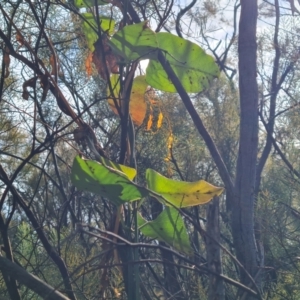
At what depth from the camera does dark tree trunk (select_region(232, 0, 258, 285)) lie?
1620 millimetres

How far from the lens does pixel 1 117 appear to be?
2562mm

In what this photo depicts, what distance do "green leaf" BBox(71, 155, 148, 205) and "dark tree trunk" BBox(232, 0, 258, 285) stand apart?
0.53m

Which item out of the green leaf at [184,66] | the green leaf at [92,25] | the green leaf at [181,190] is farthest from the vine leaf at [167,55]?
the green leaf at [181,190]

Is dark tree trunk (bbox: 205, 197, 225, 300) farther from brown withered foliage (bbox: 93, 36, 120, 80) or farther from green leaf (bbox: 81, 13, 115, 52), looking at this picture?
green leaf (bbox: 81, 13, 115, 52)

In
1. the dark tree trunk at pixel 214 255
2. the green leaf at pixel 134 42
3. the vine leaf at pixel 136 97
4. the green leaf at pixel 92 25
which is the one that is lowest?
the dark tree trunk at pixel 214 255

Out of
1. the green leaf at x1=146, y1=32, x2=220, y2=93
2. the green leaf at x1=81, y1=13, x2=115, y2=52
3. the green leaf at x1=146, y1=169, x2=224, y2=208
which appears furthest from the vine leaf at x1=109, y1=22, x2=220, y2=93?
the green leaf at x1=146, y1=169, x2=224, y2=208

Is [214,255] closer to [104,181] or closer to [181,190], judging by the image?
[181,190]

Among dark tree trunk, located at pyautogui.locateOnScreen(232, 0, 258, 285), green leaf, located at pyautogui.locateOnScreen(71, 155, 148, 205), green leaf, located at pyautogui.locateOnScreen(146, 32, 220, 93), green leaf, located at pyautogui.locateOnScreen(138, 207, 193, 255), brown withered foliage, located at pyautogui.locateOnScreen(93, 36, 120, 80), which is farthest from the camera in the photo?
dark tree trunk, located at pyautogui.locateOnScreen(232, 0, 258, 285)

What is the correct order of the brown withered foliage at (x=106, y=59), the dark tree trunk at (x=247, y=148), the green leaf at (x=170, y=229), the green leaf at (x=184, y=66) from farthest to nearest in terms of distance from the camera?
1. the dark tree trunk at (x=247, y=148)
2. the brown withered foliage at (x=106, y=59)
3. the green leaf at (x=184, y=66)
4. the green leaf at (x=170, y=229)

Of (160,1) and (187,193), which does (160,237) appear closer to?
(187,193)

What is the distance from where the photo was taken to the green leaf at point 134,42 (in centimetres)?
128

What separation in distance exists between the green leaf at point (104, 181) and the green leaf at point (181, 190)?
0.06m

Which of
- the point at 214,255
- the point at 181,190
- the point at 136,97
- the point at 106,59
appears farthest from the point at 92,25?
the point at 214,255

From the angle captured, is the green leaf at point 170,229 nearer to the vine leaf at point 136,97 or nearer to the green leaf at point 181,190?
the green leaf at point 181,190
